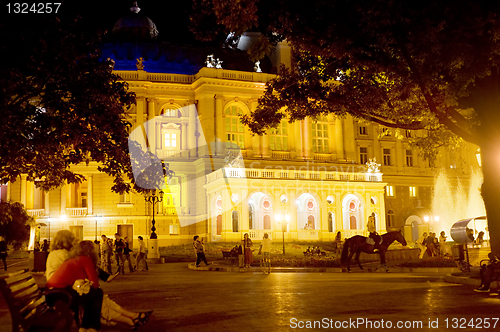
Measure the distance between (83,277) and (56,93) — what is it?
8228 mm

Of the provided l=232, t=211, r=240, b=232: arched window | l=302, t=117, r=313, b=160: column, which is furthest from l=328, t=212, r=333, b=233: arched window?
l=232, t=211, r=240, b=232: arched window

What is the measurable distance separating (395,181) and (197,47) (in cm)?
2627

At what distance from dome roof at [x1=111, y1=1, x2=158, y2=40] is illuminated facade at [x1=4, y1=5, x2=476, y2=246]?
3991 millimetres

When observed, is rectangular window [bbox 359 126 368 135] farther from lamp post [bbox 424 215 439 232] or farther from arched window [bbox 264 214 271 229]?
arched window [bbox 264 214 271 229]

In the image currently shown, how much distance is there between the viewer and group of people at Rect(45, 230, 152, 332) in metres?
7.78

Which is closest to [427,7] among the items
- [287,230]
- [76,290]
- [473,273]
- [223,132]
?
[473,273]

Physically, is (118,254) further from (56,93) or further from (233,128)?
(233,128)

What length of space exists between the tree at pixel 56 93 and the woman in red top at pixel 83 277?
6735 millimetres

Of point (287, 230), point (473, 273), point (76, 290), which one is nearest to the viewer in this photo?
point (76, 290)

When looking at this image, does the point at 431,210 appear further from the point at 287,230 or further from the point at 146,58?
the point at 146,58

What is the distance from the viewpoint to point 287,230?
1938 inches

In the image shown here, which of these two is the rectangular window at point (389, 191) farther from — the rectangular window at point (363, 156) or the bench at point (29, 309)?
the bench at point (29, 309)

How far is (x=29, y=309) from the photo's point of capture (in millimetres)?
7434

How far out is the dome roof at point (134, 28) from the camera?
62188 mm
